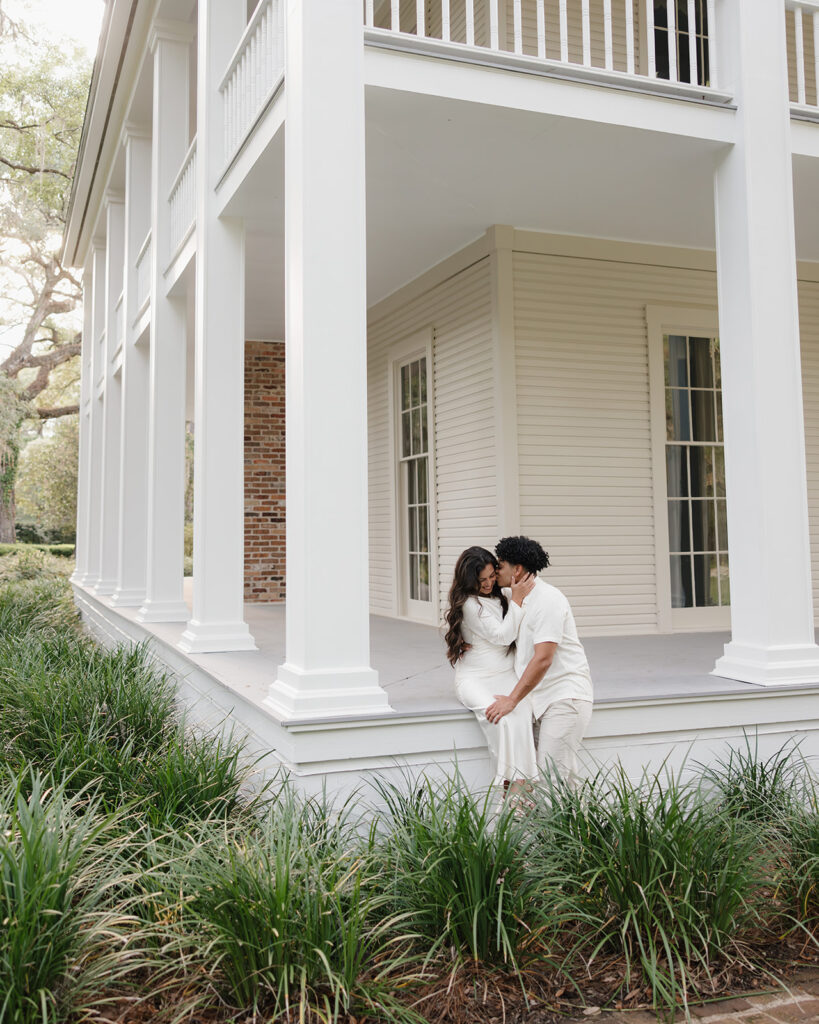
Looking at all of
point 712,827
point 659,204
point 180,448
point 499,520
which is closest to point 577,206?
point 659,204

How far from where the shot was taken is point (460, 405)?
8328mm

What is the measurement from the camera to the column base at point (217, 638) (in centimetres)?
633

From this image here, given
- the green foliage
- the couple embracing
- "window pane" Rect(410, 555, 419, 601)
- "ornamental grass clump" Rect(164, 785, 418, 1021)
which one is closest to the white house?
"window pane" Rect(410, 555, 419, 601)

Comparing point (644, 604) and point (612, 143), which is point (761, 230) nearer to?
point (612, 143)

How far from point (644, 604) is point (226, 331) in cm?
417

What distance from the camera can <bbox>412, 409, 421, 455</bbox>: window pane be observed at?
9430mm

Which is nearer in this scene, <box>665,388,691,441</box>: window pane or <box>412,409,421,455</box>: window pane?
<box>665,388,691,441</box>: window pane

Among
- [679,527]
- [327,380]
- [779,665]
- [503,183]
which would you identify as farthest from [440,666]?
[503,183]

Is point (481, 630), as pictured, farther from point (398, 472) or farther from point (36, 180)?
point (36, 180)

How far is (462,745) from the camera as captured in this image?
431 centimetres

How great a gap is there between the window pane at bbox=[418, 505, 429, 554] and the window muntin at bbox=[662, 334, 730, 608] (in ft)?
7.95

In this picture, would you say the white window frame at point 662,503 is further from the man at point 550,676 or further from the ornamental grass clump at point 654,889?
the ornamental grass clump at point 654,889

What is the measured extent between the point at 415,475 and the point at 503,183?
3732mm

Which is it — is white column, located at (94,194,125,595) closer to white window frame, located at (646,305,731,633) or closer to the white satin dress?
white window frame, located at (646,305,731,633)
